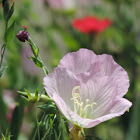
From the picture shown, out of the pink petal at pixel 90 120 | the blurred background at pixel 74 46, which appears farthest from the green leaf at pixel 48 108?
the blurred background at pixel 74 46

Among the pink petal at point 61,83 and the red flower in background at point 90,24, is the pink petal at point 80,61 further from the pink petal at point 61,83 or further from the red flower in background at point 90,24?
the red flower in background at point 90,24

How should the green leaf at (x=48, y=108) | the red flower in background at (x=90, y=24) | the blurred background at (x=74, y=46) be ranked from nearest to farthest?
the green leaf at (x=48, y=108), the blurred background at (x=74, y=46), the red flower in background at (x=90, y=24)

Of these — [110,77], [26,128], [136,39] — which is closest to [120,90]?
[110,77]

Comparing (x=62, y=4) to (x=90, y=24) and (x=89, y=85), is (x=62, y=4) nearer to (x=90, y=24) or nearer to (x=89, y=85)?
(x=90, y=24)

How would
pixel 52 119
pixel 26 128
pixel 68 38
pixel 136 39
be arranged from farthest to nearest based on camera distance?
pixel 136 39 < pixel 68 38 < pixel 26 128 < pixel 52 119

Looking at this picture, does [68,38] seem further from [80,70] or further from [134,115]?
[80,70]

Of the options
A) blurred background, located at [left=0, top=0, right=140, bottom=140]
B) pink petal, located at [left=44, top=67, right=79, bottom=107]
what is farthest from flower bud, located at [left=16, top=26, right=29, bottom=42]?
blurred background, located at [left=0, top=0, right=140, bottom=140]

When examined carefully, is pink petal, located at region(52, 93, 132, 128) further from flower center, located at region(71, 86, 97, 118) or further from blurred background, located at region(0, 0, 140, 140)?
blurred background, located at region(0, 0, 140, 140)

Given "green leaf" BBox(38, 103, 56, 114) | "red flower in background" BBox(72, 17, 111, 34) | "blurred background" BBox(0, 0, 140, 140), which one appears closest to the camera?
"green leaf" BBox(38, 103, 56, 114)

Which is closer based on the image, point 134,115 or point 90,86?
point 90,86
